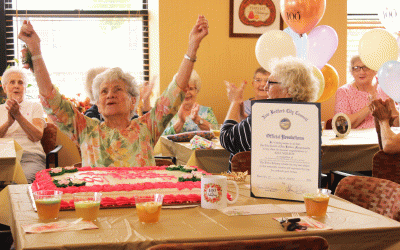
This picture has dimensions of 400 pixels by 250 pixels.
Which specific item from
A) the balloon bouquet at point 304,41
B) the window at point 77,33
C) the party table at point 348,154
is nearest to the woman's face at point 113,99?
the party table at point 348,154

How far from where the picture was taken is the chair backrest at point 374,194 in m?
1.74

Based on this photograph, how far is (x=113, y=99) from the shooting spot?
2.25m

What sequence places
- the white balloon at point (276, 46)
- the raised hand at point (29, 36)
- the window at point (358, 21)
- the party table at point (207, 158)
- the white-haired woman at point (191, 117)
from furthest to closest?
1. the window at point (358, 21)
2. the white-haired woman at point (191, 117)
3. the white balloon at point (276, 46)
4. the party table at point (207, 158)
5. the raised hand at point (29, 36)

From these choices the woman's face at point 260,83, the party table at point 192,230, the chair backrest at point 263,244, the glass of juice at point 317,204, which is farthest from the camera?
the woman's face at point 260,83

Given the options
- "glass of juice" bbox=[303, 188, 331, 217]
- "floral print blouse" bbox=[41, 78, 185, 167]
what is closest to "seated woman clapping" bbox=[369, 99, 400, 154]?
"floral print blouse" bbox=[41, 78, 185, 167]

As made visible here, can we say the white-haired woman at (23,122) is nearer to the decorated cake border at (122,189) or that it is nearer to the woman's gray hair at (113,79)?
the woman's gray hair at (113,79)

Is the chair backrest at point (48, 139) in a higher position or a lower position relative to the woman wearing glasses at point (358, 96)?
lower

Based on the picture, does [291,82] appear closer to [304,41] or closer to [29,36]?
[29,36]

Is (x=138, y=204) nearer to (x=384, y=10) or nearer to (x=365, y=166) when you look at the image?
(x=365, y=166)

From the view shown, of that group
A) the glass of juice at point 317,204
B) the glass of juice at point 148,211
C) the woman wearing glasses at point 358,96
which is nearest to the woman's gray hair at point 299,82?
the glass of juice at point 317,204

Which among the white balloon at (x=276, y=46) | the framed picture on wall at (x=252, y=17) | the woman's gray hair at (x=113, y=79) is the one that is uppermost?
the framed picture on wall at (x=252, y=17)

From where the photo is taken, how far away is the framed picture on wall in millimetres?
5137

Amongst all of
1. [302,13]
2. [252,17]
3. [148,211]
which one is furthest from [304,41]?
[148,211]

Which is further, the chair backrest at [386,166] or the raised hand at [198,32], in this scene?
the chair backrest at [386,166]
